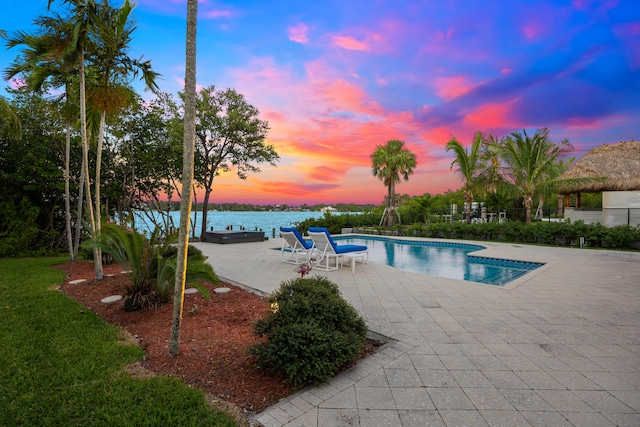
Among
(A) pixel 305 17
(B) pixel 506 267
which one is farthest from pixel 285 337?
(B) pixel 506 267

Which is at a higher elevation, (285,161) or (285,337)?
(285,161)

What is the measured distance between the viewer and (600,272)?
22.6 feet

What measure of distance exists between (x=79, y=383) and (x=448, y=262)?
9606 mm

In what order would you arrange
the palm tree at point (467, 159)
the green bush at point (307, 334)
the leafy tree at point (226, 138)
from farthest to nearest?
the palm tree at point (467, 159) < the leafy tree at point (226, 138) < the green bush at point (307, 334)

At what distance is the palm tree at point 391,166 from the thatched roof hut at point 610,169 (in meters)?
9.24

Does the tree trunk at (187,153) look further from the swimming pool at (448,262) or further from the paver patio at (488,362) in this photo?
the swimming pool at (448,262)

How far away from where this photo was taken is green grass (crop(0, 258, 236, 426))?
191 centimetres

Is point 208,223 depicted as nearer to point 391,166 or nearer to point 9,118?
point 9,118

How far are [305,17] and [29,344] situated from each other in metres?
8.28

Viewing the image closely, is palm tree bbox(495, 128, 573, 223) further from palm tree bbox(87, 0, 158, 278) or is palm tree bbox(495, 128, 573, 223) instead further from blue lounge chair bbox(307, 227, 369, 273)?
palm tree bbox(87, 0, 158, 278)

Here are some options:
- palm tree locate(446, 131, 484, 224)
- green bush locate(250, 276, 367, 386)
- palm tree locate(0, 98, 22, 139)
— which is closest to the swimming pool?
palm tree locate(446, 131, 484, 224)

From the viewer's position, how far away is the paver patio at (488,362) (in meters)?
1.97

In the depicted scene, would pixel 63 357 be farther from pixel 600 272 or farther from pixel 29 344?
pixel 600 272

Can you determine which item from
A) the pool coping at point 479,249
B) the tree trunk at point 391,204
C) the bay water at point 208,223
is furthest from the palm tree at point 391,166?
the bay water at point 208,223
